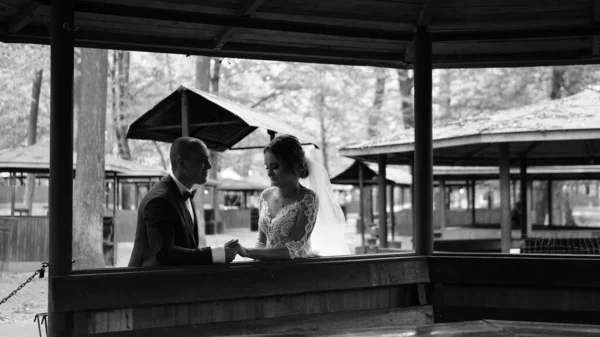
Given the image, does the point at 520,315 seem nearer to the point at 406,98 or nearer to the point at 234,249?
the point at 234,249

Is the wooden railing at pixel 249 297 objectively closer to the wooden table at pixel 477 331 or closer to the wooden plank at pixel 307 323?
the wooden plank at pixel 307 323

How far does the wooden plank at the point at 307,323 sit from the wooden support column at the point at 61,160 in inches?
19.6

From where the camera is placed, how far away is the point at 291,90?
3428 cm

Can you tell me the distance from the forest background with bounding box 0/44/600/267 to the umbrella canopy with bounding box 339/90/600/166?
17.4 feet

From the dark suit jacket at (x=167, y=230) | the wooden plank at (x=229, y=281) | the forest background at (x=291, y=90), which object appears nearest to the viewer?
the dark suit jacket at (x=167, y=230)

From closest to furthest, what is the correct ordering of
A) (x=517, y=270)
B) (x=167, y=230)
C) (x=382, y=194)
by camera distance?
(x=167, y=230) < (x=517, y=270) < (x=382, y=194)

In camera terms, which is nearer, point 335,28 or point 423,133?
point 335,28

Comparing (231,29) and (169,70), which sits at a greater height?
(169,70)

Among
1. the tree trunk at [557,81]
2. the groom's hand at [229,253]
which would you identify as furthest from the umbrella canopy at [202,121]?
the tree trunk at [557,81]

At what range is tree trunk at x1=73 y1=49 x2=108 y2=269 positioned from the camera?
52.5ft

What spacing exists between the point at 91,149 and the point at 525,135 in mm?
9324

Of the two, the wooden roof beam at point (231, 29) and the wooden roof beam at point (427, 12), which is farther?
the wooden roof beam at point (427, 12)

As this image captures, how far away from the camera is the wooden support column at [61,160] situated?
182 inches

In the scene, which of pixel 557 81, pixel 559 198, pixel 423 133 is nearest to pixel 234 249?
pixel 423 133
